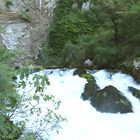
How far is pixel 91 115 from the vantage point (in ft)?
25.1

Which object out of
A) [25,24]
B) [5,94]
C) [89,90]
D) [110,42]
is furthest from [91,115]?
[25,24]

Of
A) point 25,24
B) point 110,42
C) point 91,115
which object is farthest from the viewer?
point 25,24

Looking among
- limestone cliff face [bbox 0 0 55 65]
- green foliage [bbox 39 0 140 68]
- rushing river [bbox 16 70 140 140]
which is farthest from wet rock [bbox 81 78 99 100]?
limestone cliff face [bbox 0 0 55 65]

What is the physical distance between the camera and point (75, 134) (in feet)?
23.0

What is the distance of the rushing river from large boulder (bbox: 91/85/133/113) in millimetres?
105

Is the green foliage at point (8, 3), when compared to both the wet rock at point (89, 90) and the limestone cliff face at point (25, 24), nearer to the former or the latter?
the limestone cliff face at point (25, 24)

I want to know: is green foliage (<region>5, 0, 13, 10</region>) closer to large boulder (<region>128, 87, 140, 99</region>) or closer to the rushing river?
the rushing river

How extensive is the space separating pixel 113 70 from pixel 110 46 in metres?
1.13

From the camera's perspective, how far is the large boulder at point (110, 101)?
7.65 meters

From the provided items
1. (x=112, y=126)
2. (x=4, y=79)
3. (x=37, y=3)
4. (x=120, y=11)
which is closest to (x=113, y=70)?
(x=120, y=11)

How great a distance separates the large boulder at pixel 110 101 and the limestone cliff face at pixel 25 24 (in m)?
5.21

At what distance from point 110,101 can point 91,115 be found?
1.49 ft

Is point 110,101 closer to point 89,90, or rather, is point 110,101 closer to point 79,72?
point 89,90

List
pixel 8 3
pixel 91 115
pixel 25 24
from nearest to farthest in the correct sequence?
pixel 91 115 → pixel 25 24 → pixel 8 3
